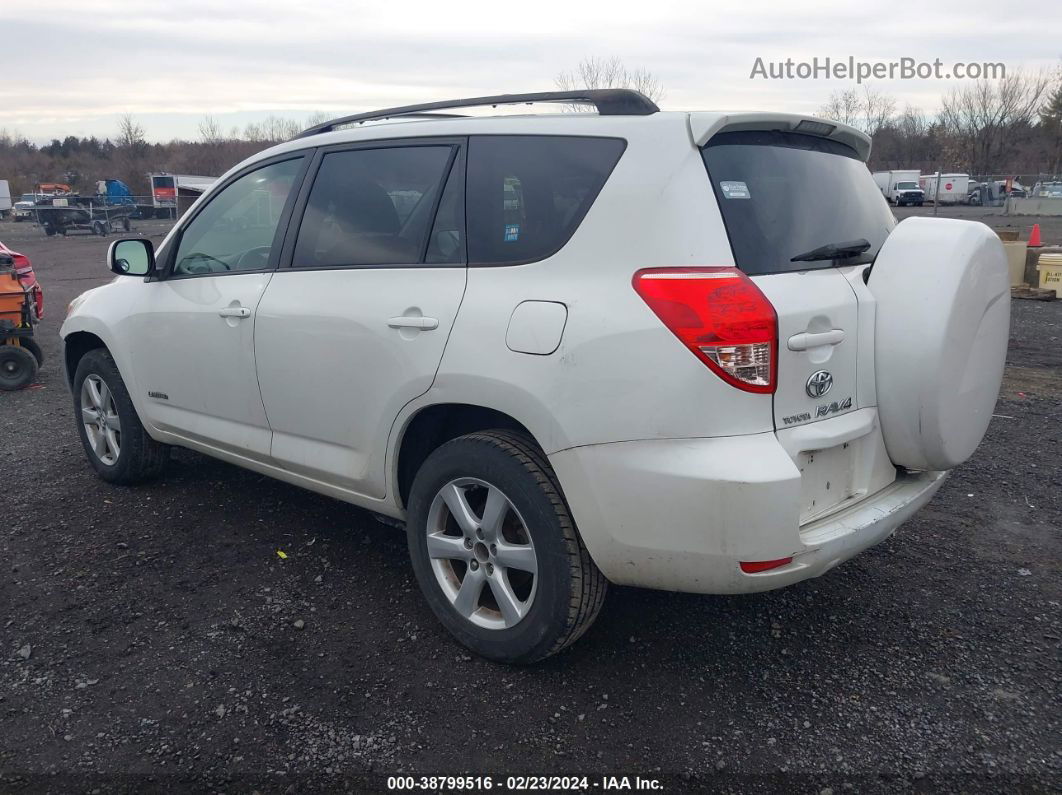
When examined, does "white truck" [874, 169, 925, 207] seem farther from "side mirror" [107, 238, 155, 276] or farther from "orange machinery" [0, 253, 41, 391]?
"side mirror" [107, 238, 155, 276]

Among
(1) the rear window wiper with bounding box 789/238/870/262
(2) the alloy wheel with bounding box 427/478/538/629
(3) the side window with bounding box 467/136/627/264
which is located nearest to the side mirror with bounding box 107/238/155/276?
(3) the side window with bounding box 467/136/627/264

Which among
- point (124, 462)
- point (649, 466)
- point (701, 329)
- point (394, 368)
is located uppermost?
point (701, 329)

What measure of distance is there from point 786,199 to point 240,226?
2.59 m

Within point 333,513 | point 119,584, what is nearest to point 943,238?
point 333,513

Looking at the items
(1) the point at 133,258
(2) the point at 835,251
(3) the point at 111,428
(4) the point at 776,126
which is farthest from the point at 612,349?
(3) the point at 111,428

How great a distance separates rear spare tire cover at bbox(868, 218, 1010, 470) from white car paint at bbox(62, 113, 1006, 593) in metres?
0.01

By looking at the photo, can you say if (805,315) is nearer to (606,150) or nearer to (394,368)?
(606,150)

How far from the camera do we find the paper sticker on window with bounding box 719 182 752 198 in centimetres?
270

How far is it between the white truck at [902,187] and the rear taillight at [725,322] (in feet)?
157

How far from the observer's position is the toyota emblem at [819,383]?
8.67 feet

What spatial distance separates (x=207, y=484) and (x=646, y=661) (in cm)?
302

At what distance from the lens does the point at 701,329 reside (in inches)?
98.6

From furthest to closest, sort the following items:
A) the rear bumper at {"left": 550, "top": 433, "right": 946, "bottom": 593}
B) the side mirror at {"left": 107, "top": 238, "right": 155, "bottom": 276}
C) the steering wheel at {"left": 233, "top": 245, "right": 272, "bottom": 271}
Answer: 1. the side mirror at {"left": 107, "top": 238, "right": 155, "bottom": 276}
2. the steering wheel at {"left": 233, "top": 245, "right": 272, "bottom": 271}
3. the rear bumper at {"left": 550, "top": 433, "right": 946, "bottom": 593}

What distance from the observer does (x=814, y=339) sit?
2.63 meters
